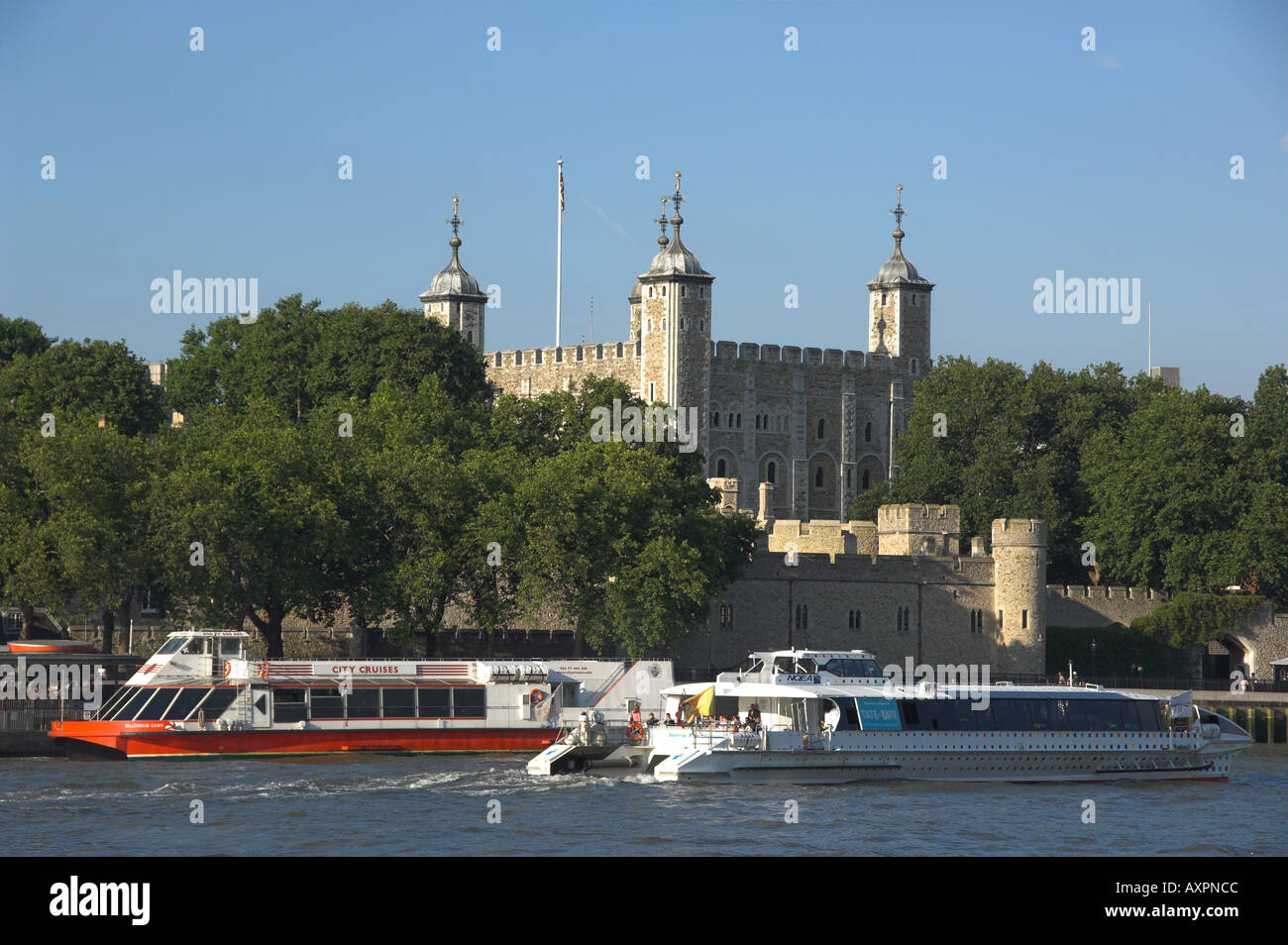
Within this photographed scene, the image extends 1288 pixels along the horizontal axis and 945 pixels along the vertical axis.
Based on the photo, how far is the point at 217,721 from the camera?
50.2 meters

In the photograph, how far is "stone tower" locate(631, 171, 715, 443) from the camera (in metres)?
97.0

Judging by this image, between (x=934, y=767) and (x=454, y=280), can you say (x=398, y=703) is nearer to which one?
(x=934, y=767)

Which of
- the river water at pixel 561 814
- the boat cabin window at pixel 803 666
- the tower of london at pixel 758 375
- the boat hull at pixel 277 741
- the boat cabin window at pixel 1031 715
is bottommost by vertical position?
the river water at pixel 561 814

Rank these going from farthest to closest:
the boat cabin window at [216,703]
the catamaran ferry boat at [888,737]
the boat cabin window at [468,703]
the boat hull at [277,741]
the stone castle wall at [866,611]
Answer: the stone castle wall at [866,611]
the boat cabin window at [468,703]
the boat cabin window at [216,703]
the boat hull at [277,741]
the catamaran ferry boat at [888,737]

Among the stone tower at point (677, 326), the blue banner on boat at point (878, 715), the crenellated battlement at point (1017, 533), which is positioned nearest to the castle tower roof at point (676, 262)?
the stone tower at point (677, 326)

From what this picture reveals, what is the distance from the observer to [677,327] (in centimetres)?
9738

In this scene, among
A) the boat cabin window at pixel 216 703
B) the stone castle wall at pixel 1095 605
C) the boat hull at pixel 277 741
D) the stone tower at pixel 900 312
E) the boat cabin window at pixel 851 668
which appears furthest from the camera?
the stone tower at pixel 900 312

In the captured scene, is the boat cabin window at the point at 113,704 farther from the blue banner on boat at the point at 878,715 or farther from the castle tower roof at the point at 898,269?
the castle tower roof at the point at 898,269

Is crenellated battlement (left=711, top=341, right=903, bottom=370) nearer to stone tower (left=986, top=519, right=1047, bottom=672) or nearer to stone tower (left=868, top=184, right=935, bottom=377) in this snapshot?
stone tower (left=868, top=184, right=935, bottom=377)

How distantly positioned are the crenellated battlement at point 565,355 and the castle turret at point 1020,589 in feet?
92.6

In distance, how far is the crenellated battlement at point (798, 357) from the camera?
102 m

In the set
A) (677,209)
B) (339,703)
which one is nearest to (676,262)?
(677,209)

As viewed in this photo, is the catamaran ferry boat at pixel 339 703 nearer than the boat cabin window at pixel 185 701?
Yes
